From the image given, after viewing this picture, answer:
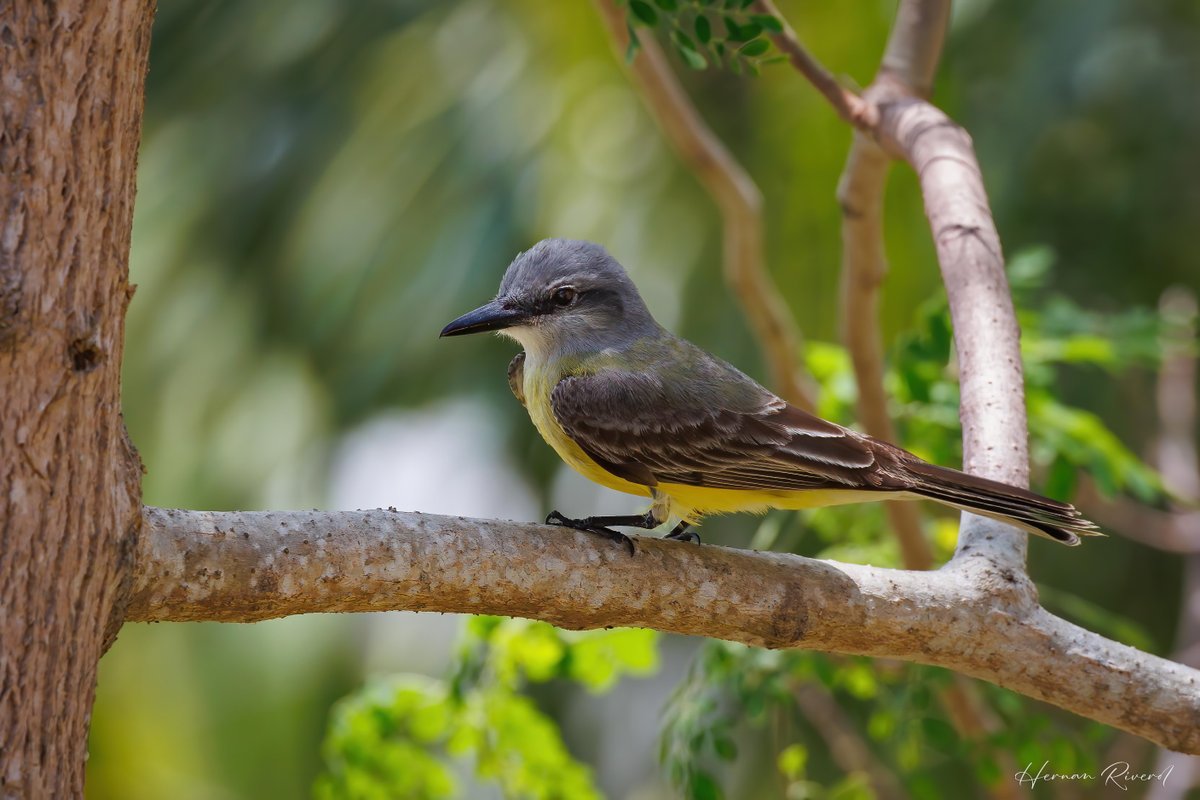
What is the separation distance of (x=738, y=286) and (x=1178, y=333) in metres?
1.95

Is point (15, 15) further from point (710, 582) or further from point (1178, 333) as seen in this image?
point (1178, 333)

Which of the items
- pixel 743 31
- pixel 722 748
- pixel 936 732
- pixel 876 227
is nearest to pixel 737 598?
pixel 722 748

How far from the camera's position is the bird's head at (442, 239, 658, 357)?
146 inches

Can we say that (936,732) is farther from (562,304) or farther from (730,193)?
(730,193)

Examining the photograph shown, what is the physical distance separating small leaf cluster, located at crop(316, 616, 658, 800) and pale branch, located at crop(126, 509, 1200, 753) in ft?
3.10

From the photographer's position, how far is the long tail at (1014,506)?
2873mm

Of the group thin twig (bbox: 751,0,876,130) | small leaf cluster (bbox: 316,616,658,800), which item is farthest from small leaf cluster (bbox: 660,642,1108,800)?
thin twig (bbox: 751,0,876,130)

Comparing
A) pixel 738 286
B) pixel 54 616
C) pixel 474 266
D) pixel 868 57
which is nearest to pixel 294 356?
pixel 474 266

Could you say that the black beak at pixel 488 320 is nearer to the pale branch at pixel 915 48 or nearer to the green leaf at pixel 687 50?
the green leaf at pixel 687 50

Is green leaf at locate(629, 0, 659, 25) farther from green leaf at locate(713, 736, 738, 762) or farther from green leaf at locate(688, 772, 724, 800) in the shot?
green leaf at locate(688, 772, 724, 800)

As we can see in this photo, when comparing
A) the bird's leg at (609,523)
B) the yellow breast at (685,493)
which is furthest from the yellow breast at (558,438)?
the bird's leg at (609,523)

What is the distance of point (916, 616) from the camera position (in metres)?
2.81

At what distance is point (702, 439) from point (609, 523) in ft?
1.42
